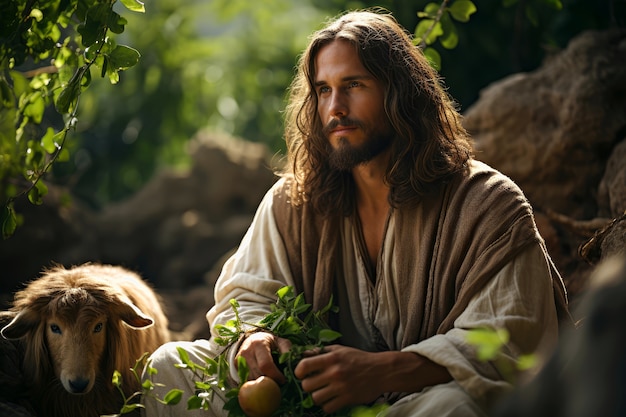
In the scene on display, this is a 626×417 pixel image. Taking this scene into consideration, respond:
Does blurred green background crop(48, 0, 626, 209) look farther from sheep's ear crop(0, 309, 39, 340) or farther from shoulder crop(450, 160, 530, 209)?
shoulder crop(450, 160, 530, 209)

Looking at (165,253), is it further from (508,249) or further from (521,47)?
(508,249)

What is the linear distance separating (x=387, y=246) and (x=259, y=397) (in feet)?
3.52

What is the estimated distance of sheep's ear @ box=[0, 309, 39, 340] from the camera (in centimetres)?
402

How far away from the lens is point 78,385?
12.7 feet

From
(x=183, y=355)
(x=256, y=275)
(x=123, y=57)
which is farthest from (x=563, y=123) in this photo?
(x=183, y=355)

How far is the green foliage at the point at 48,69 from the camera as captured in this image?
157 inches

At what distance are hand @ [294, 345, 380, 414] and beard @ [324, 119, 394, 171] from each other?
1055 mm

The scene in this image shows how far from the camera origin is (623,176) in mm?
5312

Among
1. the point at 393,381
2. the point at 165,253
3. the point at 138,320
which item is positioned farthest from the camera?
the point at 165,253

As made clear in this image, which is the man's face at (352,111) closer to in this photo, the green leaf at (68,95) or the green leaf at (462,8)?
the green leaf at (462,8)

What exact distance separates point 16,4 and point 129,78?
6.94 meters

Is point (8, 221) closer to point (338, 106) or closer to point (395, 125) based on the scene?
point (338, 106)

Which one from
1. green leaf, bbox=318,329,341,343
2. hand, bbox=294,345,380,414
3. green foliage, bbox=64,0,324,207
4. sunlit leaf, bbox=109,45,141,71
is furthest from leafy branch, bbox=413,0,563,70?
green foliage, bbox=64,0,324,207

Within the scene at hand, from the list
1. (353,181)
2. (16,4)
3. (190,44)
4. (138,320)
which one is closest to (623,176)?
(353,181)
